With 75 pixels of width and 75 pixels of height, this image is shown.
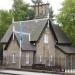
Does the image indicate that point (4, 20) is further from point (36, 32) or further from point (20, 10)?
point (36, 32)

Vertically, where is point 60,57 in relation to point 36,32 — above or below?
below

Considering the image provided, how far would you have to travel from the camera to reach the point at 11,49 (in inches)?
2325

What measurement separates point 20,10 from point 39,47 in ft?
89.7

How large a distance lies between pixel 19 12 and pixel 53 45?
25601 millimetres

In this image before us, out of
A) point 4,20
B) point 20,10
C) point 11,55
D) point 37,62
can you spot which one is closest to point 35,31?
point 37,62

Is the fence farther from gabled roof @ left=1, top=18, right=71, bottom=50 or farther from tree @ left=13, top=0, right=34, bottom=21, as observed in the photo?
tree @ left=13, top=0, right=34, bottom=21

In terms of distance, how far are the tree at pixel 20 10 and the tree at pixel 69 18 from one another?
17636 millimetres

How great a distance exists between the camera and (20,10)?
84.7m

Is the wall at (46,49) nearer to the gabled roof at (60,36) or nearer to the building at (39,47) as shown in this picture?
the building at (39,47)

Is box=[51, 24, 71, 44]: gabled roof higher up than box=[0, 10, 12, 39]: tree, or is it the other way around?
box=[0, 10, 12, 39]: tree

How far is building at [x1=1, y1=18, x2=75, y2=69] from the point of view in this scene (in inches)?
2243

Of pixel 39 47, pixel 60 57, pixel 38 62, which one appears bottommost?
pixel 38 62

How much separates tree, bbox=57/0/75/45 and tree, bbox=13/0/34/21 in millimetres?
17636

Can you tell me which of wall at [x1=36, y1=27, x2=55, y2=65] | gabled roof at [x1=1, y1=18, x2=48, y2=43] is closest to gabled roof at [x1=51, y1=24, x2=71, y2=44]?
wall at [x1=36, y1=27, x2=55, y2=65]
